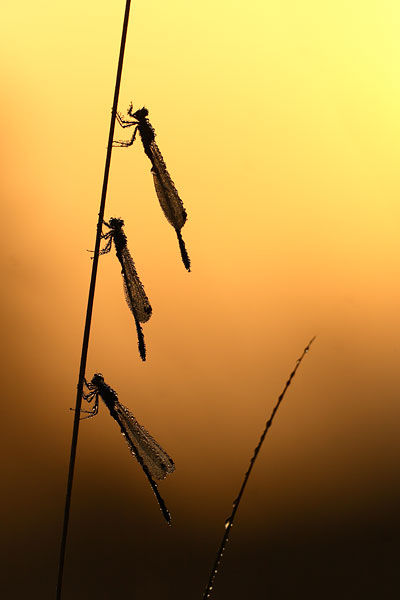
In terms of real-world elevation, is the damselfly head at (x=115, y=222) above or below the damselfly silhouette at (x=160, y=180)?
below

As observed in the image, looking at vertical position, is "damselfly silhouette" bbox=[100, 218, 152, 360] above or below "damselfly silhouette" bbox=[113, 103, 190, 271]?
below

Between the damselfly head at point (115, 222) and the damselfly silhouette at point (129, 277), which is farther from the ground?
the damselfly head at point (115, 222)

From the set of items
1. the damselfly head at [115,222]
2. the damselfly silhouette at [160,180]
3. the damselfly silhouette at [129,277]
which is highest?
the damselfly silhouette at [160,180]

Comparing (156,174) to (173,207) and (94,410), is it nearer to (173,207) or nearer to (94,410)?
(173,207)

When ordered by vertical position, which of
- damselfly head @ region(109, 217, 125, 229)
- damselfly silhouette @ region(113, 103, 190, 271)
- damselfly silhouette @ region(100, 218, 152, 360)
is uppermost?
damselfly silhouette @ region(113, 103, 190, 271)

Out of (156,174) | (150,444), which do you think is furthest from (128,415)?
(156,174)

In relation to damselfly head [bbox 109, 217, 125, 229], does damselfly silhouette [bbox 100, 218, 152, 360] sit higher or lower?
lower

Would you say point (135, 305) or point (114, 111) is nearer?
point (114, 111)

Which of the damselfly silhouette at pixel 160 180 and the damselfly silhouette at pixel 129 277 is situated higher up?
the damselfly silhouette at pixel 160 180
